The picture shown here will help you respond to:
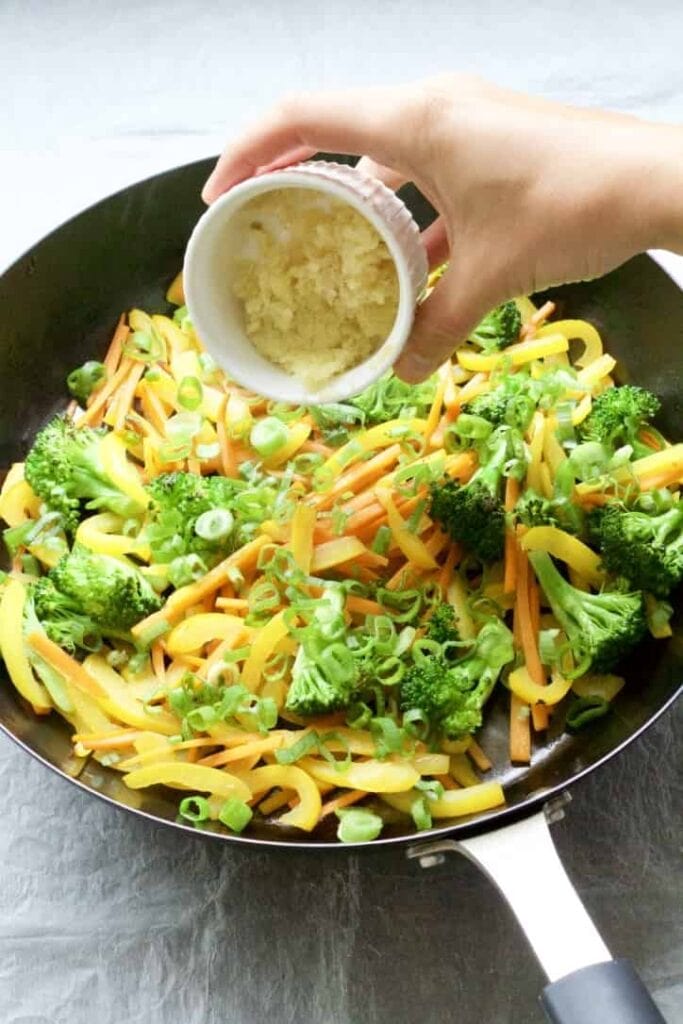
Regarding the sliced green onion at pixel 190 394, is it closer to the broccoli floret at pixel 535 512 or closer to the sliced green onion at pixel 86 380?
the sliced green onion at pixel 86 380

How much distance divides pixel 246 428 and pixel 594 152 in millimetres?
796

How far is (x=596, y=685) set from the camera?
66.8 inches

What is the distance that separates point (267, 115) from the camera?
1.44 metres

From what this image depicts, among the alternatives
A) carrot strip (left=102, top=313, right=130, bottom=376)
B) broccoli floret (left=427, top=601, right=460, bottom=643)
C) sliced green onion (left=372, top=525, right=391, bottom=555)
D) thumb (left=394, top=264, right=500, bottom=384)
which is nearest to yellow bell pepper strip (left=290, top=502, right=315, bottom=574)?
sliced green onion (left=372, top=525, right=391, bottom=555)

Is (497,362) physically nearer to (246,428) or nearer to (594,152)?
(246,428)

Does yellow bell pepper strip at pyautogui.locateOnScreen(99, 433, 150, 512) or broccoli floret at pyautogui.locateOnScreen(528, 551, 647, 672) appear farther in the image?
yellow bell pepper strip at pyautogui.locateOnScreen(99, 433, 150, 512)

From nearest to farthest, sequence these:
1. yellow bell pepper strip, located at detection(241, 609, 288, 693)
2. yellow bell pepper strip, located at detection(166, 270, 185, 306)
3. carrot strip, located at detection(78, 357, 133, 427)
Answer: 1. yellow bell pepper strip, located at detection(241, 609, 288, 693)
2. carrot strip, located at detection(78, 357, 133, 427)
3. yellow bell pepper strip, located at detection(166, 270, 185, 306)

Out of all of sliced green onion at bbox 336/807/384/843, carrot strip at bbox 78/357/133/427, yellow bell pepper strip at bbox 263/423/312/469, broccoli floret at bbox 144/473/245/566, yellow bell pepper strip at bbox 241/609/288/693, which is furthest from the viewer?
carrot strip at bbox 78/357/133/427

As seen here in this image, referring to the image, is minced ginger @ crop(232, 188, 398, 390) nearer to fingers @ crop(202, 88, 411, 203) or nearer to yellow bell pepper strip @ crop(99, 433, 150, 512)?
fingers @ crop(202, 88, 411, 203)

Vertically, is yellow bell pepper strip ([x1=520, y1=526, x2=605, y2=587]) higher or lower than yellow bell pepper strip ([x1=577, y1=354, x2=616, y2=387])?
lower

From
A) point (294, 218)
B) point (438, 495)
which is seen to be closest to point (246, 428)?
point (438, 495)

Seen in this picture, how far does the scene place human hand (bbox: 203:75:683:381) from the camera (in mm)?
1340

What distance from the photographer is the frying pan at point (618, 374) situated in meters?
1.37

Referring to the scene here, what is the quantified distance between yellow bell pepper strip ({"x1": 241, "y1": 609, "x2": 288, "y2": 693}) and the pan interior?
0.27 meters
